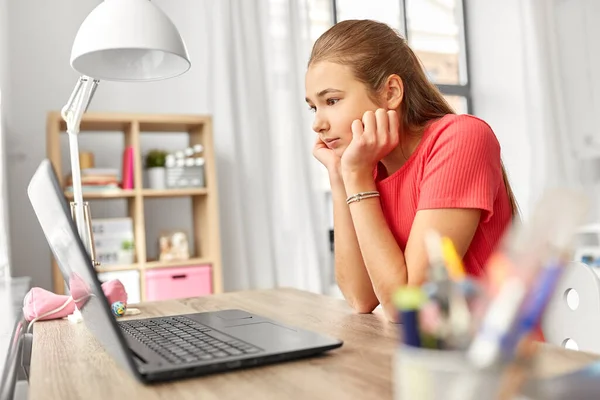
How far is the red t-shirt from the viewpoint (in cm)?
107

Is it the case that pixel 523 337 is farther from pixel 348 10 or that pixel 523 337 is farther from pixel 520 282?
pixel 348 10

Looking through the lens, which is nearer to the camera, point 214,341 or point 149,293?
point 214,341

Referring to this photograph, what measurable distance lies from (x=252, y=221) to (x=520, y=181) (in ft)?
6.40

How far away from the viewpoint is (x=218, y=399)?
0.61 m

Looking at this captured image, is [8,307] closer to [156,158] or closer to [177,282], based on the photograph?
[177,282]

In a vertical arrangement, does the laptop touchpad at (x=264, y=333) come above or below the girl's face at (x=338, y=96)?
below

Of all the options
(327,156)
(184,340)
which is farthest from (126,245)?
(184,340)

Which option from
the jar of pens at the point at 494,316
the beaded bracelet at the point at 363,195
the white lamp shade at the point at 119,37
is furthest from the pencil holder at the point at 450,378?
the white lamp shade at the point at 119,37

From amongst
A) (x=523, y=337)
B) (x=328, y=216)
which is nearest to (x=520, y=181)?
(x=328, y=216)

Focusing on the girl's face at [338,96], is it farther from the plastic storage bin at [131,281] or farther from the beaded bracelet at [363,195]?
the plastic storage bin at [131,281]

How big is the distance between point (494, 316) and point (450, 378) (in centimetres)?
5

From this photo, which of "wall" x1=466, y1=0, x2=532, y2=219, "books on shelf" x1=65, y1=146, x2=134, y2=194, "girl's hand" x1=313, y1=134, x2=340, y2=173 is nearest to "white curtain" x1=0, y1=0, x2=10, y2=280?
"books on shelf" x1=65, y1=146, x2=134, y2=194

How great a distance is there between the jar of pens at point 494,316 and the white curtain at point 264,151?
9.54 feet

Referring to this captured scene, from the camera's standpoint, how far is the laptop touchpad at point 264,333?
2.71 feet
